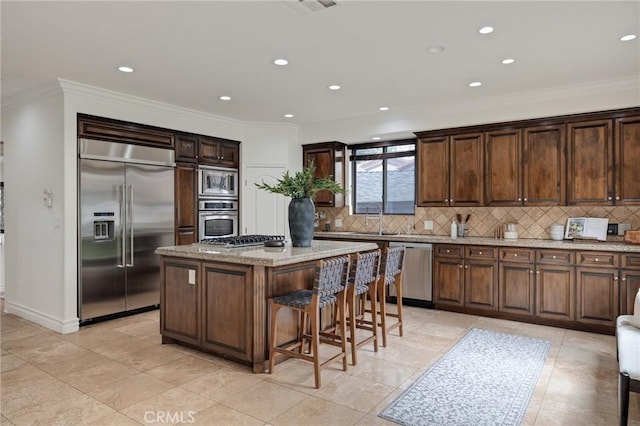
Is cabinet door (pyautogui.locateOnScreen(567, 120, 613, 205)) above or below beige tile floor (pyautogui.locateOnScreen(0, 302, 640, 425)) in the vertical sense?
above

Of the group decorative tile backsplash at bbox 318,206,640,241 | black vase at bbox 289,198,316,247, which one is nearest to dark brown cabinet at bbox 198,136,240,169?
decorative tile backsplash at bbox 318,206,640,241

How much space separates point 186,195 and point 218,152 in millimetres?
912

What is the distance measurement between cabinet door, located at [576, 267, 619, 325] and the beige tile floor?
0.66 feet

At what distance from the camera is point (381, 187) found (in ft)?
21.5

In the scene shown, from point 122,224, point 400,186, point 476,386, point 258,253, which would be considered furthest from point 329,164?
point 476,386

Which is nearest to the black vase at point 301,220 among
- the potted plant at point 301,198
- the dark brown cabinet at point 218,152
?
the potted plant at point 301,198

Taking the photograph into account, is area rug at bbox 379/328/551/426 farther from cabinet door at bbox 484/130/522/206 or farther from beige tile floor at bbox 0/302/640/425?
cabinet door at bbox 484/130/522/206

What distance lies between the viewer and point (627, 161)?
173 inches

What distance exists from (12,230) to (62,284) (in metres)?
1.47

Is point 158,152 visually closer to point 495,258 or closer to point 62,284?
point 62,284

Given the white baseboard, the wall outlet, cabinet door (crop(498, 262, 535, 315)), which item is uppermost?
the wall outlet

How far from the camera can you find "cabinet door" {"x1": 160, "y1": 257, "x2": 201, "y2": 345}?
3666mm

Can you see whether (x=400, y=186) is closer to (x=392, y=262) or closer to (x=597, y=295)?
(x=392, y=262)

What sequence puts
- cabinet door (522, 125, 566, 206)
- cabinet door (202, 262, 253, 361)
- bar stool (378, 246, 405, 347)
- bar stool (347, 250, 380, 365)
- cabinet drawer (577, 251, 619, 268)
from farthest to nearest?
1. cabinet door (522, 125, 566, 206)
2. cabinet drawer (577, 251, 619, 268)
3. bar stool (378, 246, 405, 347)
4. bar stool (347, 250, 380, 365)
5. cabinet door (202, 262, 253, 361)
